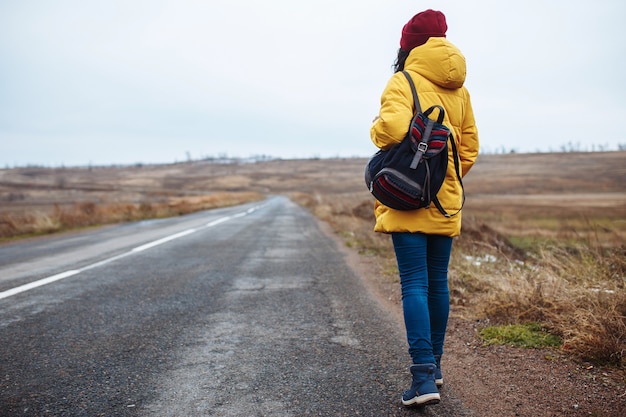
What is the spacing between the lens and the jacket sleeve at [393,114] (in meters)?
2.46

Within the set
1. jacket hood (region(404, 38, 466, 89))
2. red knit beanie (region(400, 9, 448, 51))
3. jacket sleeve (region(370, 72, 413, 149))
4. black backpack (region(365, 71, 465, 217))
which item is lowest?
black backpack (region(365, 71, 465, 217))

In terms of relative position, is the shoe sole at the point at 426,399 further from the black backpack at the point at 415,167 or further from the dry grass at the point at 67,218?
the dry grass at the point at 67,218

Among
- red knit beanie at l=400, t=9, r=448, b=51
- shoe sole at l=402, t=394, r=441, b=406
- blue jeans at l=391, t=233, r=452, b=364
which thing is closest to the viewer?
shoe sole at l=402, t=394, r=441, b=406

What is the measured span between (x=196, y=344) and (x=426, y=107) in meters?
2.44

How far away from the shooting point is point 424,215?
8.46 ft

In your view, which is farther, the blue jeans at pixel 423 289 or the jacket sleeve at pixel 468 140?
the jacket sleeve at pixel 468 140

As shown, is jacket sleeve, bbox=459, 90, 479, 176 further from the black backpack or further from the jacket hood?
the black backpack

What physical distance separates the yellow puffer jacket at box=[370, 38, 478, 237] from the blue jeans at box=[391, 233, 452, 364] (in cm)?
9

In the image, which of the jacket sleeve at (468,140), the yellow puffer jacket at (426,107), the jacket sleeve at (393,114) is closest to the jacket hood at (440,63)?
the yellow puffer jacket at (426,107)

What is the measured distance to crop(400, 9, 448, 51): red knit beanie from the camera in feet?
8.97

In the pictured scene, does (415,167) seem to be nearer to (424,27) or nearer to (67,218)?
(424,27)

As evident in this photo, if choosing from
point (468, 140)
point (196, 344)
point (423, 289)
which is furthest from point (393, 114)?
point (196, 344)

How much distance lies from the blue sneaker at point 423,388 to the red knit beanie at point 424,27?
1891 millimetres

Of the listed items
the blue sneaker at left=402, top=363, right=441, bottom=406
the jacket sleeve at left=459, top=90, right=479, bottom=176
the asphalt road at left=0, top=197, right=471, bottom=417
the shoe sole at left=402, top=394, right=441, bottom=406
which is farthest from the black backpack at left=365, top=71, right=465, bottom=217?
the asphalt road at left=0, top=197, right=471, bottom=417
